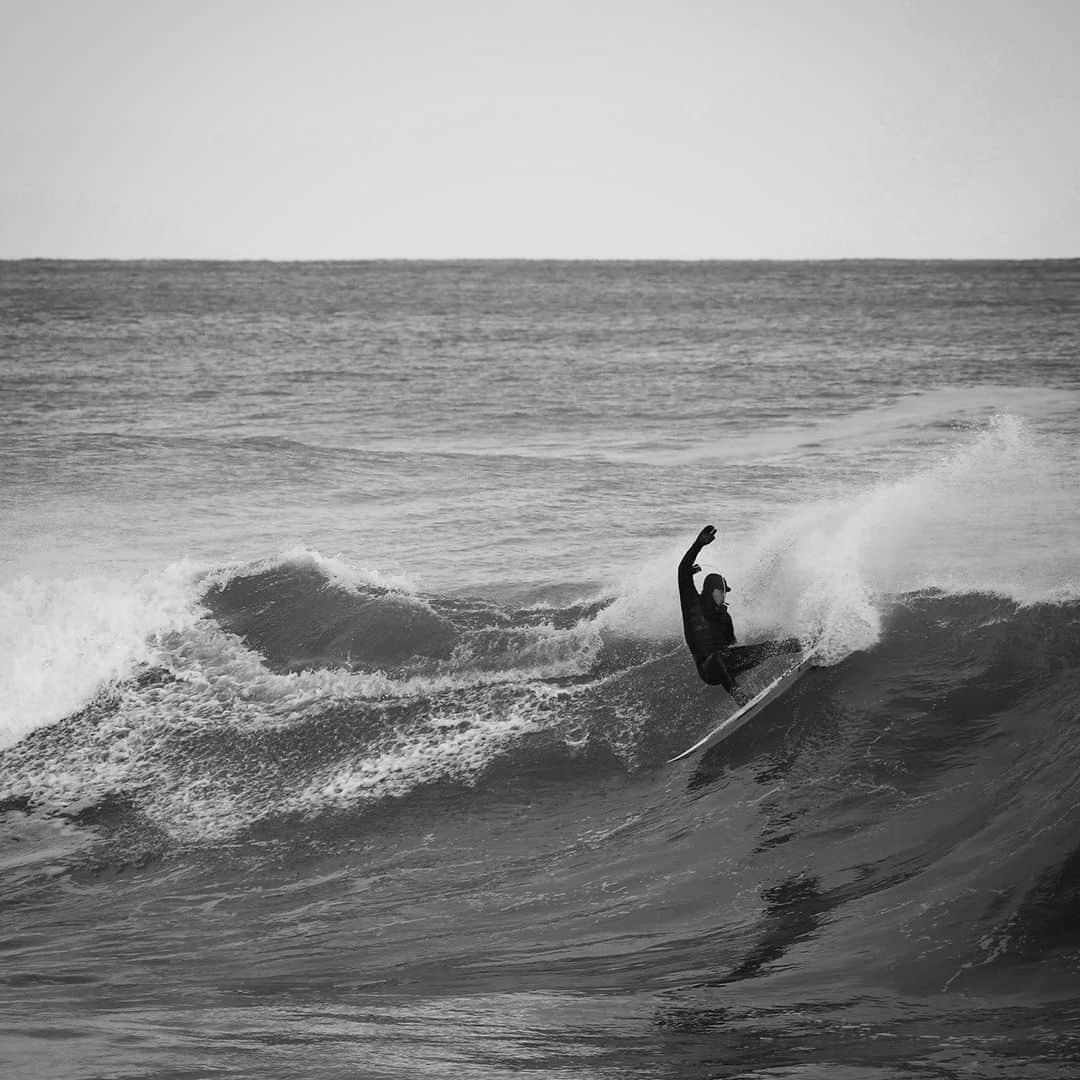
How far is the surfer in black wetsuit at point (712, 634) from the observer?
9.41 metres

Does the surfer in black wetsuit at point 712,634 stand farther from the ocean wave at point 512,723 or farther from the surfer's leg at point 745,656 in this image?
the ocean wave at point 512,723

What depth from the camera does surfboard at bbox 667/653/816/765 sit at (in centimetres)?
951

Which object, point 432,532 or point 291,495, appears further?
point 291,495

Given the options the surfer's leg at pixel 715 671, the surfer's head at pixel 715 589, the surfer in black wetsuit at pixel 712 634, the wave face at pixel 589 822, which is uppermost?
the surfer's head at pixel 715 589

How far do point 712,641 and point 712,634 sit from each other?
6 cm

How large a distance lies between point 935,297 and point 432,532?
67196 mm

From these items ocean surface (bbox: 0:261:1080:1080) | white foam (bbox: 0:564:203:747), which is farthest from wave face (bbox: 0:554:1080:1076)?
white foam (bbox: 0:564:203:747)

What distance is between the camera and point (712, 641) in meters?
9.55

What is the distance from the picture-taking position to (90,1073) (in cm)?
511

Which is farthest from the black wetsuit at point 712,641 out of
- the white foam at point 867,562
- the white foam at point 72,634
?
the white foam at point 72,634

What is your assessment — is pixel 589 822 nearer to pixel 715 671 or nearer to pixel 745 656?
pixel 715 671

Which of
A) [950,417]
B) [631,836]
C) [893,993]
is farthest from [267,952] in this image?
[950,417]

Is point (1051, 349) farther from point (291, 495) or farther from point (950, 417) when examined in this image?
point (291, 495)

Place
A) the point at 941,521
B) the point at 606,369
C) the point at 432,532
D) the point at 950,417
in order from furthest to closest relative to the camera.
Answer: the point at 606,369, the point at 950,417, the point at 432,532, the point at 941,521
